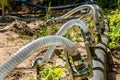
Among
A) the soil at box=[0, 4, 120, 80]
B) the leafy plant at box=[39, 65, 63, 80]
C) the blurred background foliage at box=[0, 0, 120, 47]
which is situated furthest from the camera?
the blurred background foliage at box=[0, 0, 120, 47]

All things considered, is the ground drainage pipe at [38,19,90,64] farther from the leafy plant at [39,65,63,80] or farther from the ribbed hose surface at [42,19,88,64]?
the leafy plant at [39,65,63,80]

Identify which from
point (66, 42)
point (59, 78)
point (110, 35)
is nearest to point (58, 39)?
point (66, 42)

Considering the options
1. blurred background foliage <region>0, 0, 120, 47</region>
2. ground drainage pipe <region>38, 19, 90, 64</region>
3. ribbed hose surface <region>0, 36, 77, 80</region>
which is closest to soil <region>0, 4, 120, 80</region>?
blurred background foliage <region>0, 0, 120, 47</region>

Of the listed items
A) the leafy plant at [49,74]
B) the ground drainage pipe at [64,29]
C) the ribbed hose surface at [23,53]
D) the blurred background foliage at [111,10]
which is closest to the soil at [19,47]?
the leafy plant at [49,74]

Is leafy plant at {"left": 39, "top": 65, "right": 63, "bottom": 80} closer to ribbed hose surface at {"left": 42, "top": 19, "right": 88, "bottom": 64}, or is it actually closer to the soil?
the soil

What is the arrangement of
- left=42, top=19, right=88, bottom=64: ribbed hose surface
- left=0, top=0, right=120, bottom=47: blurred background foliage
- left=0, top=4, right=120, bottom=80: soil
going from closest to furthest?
left=42, top=19, right=88, bottom=64: ribbed hose surface < left=0, top=4, right=120, bottom=80: soil < left=0, top=0, right=120, bottom=47: blurred background foliage

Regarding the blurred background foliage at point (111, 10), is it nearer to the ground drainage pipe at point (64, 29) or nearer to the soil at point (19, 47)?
the soil at point (19, 47)

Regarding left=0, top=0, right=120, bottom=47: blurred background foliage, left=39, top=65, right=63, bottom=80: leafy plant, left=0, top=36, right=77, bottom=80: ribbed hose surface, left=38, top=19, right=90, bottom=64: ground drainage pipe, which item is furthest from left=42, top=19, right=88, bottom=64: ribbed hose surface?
left=0, top=0, right=120, bottom=47: blurred background foliage

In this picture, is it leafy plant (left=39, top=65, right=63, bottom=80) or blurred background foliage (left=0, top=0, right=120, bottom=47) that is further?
blurred background foliage (left=0, top=0, right=120, bottom=47)

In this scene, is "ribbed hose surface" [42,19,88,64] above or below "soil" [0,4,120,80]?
above

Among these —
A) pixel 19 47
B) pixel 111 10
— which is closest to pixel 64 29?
pixel 19 47

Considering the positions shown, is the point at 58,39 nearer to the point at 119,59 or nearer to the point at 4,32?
the point at 119,59

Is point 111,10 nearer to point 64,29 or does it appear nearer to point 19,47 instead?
point 19,47

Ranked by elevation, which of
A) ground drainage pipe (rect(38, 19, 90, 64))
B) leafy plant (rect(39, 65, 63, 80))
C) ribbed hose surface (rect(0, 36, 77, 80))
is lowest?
leafy plant (rect(39, 65, 63, 80))
